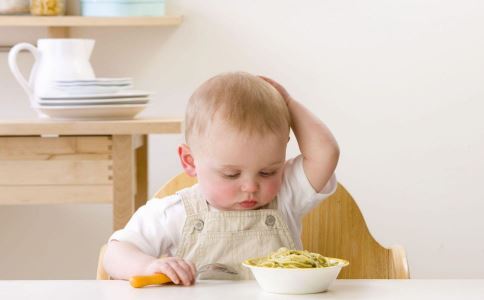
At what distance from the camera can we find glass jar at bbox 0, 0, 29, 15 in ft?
8.41

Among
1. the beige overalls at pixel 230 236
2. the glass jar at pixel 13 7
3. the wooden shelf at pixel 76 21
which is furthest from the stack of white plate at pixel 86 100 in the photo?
the beige overalls at pixel 230 236

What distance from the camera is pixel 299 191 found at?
133 cm

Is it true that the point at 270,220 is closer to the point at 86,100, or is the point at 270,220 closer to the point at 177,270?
the point at 177,270

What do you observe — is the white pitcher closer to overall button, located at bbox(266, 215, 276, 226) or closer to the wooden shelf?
the wooden shelf

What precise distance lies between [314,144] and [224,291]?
0.40m

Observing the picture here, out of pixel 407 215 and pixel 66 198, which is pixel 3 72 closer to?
pixel 66 198

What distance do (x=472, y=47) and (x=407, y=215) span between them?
53 centimetres

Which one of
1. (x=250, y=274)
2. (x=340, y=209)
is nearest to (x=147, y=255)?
(x=250, y=274)

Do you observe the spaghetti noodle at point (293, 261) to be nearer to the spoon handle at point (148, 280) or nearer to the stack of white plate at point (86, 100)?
the spoon handle at point (148, 280)

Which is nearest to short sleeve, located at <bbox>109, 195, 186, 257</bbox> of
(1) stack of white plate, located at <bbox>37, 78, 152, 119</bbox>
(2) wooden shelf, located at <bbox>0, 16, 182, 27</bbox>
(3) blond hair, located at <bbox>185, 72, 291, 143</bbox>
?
(3) blond hair, located at <bbox>185, 72, 291, 143</bbox>

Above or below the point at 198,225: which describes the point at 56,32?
above

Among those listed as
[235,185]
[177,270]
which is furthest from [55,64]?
[177,270]

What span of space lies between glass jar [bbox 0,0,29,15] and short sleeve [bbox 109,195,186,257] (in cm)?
142

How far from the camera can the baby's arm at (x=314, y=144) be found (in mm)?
1319
